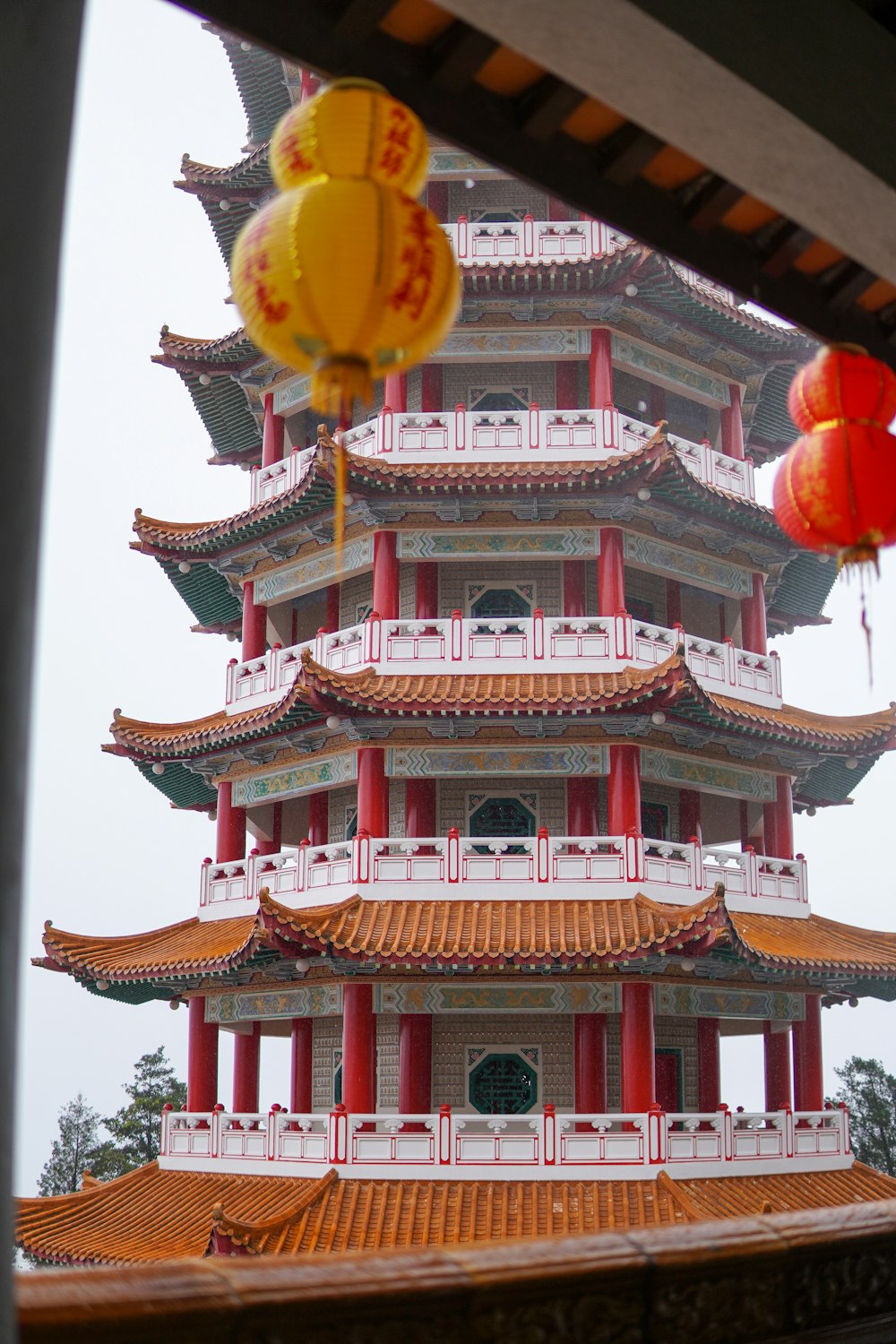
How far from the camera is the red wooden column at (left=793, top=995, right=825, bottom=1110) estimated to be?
1475 centimetres

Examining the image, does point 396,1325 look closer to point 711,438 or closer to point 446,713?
point 446,713

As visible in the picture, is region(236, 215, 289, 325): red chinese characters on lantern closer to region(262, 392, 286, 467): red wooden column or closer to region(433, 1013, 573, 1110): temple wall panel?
region(433, 1013, 573, 1110): temple wall panel

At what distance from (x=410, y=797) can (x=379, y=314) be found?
34.9 ft

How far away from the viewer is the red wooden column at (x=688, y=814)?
14898 mm

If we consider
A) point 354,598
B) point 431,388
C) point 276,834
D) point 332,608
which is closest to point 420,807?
point 276,834

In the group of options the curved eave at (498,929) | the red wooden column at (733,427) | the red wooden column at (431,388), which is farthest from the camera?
the red wooden column at (733,427)

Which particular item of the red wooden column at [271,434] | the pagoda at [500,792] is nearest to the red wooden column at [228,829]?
the pagoda at [500,792]

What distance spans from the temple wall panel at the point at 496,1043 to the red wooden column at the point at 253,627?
5.00 m

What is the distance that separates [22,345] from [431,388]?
13.7 m

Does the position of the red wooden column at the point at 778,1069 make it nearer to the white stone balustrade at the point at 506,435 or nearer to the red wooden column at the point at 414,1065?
the red wooden column at the point at 414,1065

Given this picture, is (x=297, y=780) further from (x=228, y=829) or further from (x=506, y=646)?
(x=506, y=646)

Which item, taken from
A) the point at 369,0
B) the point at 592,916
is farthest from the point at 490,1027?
the point at 369,0

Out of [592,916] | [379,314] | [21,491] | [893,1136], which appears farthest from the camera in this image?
[893,1136]

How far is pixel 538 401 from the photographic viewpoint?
639 inches
